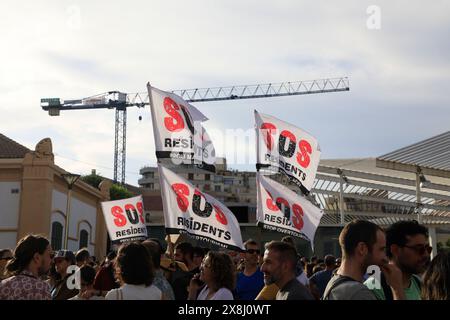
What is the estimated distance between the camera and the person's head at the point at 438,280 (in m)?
3.39

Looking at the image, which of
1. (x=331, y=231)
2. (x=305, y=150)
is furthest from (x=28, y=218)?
(x=305, y=150)

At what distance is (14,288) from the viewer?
4625 millimetres

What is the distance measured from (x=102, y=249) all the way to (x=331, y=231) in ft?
55.3

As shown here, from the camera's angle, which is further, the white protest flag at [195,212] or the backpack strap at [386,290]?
the white protest flag at [195,212]

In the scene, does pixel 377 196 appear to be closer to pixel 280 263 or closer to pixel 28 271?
pixel 280 263

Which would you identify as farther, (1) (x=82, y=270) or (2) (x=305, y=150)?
(2) (x=305, y=150)

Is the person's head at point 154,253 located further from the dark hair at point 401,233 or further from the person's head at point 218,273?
the dark hair at point 401,233

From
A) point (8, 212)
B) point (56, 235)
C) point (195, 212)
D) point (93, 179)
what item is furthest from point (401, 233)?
point (93, 179)

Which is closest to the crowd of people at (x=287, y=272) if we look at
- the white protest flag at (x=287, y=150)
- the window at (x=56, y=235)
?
the white protest flag at (x=287, y=150)

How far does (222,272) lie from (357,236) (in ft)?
5.83

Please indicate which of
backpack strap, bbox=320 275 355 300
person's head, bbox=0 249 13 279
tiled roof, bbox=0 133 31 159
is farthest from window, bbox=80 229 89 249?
backpack strap, bbox=320 275 355 300

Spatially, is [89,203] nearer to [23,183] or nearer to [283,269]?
[23,183]

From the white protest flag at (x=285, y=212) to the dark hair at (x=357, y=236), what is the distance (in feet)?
18.5

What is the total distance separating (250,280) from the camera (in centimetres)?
748
